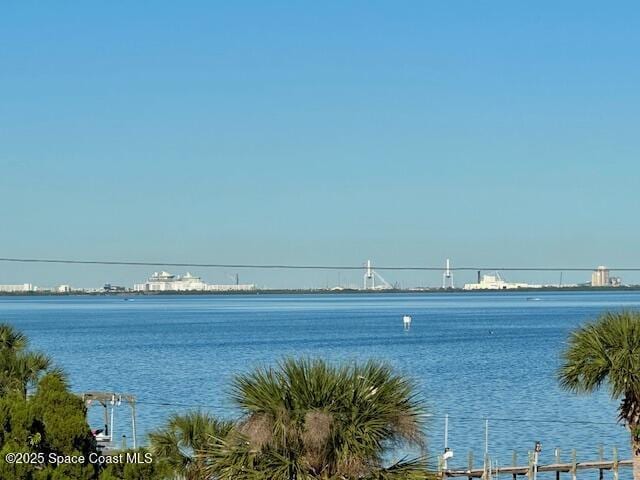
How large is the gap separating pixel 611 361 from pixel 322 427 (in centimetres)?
1233

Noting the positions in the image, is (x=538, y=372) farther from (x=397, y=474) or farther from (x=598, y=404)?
(x=397, y=474)

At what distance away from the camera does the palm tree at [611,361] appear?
1048 inches

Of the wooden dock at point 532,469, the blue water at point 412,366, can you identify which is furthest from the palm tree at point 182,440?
the wooden dock at point 532,469

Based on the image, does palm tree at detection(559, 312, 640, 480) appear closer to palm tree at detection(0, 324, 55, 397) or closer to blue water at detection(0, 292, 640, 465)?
blue water at detection(0, 292, 640, 465)

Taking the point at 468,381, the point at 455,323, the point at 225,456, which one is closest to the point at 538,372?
the point at 468,381

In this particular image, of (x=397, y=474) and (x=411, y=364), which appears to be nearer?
(x=397, y=474)

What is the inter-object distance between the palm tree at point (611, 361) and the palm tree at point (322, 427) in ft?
35.5

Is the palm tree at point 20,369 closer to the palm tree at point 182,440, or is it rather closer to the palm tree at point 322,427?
the palm tree at point 182,440

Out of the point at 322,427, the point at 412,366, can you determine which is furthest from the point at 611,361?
the point at 412,366

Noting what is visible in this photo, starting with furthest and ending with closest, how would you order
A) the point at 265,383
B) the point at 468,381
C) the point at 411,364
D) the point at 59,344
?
the point at 59,344 → the point at 411,364 → the point at 468,381 → the point at 265,383

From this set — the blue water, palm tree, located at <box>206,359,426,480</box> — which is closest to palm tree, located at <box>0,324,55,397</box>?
the blue water

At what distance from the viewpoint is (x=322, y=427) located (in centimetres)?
1620

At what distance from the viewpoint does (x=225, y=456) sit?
1697 centimetres

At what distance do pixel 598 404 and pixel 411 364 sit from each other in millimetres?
34026
